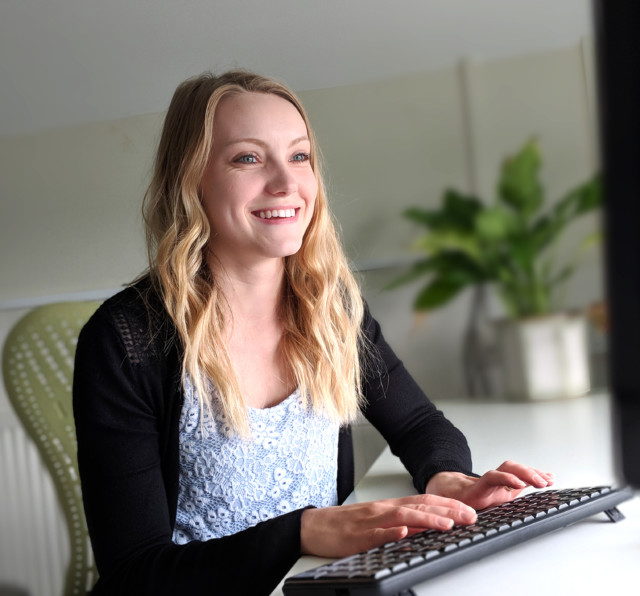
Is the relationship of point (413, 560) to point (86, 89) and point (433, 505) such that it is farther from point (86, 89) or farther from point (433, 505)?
point (86, 89)

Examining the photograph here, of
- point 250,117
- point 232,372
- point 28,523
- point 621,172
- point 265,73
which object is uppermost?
point 265,73

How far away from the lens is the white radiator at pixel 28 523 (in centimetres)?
138

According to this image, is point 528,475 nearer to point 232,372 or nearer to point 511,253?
point 232,372

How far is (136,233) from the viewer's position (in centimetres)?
128

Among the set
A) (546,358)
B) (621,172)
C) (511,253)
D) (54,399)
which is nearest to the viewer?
(621,172)

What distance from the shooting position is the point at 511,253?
4.96 feet

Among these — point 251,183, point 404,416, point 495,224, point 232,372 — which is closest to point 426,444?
point 404,416

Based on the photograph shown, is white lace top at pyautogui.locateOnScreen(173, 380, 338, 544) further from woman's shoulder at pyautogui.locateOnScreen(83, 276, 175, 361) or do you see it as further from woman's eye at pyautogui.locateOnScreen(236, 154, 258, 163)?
woman's eye at pyautogui.locateOnScreen(236, 154, 258, 163)

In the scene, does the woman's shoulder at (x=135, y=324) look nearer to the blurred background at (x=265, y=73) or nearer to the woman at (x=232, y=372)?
the woman at (x=232, y=372)

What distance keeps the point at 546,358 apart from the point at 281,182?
644 millimetres

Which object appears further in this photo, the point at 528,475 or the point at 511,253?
the point at 511,253

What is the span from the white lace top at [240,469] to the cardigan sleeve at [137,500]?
0.09 ft

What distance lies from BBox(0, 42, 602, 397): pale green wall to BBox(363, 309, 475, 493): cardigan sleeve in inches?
18.0

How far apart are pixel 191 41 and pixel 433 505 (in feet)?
3.17
